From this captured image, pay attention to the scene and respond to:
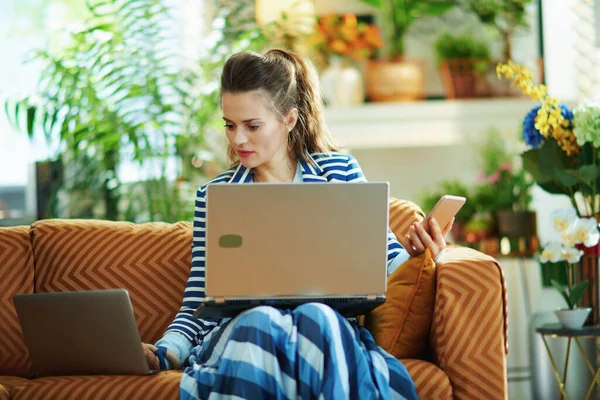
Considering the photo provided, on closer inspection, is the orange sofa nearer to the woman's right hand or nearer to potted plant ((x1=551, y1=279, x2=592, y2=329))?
the woman's right hand

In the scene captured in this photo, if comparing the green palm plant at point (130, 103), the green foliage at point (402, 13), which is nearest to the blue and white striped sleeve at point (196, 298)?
the green palm plant at point (130, 103)

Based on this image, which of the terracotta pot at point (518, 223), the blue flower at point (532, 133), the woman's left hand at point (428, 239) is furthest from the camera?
the terracotta pot at point (518, 223)

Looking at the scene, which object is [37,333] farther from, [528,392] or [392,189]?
[392,189]

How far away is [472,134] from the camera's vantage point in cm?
467

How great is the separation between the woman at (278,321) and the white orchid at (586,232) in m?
0.59

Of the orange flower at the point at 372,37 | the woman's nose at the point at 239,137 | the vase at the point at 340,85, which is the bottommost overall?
the woman's nose at the point at 239,137

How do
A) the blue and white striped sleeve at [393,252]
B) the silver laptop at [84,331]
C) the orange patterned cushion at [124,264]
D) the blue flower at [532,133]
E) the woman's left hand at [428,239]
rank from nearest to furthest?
the silver laptop at [84,331], the woman's left hand at [428,239], the blue and white striped sleeve at [393,252], the orange patterned cushion at [124,264], the blue flower at [532,133]

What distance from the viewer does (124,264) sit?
2.46 meters

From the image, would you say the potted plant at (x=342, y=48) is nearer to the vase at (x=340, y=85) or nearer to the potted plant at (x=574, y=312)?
the vase at (x=340, y=85)

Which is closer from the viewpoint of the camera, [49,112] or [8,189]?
[49,112]

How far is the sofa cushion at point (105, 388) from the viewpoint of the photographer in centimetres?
193

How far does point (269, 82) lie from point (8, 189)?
354 cm

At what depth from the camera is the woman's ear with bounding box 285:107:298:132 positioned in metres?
2.29

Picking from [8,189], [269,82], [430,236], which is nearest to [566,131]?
[430,236]
